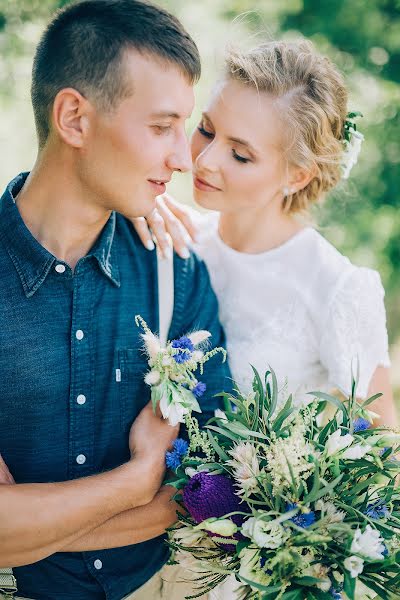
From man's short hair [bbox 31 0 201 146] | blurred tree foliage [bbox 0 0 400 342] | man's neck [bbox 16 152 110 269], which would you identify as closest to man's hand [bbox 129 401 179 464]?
man's neck [bbox 16 152 110 269]

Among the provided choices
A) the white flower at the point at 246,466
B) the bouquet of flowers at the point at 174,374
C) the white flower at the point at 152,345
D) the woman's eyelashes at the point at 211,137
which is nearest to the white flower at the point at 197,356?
the bouquet of flowers at the point at 174,374

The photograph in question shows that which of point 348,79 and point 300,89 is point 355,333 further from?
point 348,79

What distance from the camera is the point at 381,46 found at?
4840mm

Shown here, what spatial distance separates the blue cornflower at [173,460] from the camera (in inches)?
92.3

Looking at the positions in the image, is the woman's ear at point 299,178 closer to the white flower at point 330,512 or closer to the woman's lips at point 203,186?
the woman's lips at point 203,186

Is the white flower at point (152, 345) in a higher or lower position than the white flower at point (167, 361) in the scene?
higher

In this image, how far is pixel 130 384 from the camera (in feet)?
8.35

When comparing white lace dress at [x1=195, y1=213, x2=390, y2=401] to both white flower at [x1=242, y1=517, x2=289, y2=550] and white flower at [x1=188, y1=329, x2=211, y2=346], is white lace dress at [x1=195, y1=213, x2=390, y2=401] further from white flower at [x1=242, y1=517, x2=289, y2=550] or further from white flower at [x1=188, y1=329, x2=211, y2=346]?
white flower at [x1=242, y1=517, x2=289, y2=550]

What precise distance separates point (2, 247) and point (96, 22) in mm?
817

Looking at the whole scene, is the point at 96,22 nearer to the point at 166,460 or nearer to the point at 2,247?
the point at 2,247

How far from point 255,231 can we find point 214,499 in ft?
4.35

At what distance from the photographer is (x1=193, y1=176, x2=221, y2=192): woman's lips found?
9.86 ft

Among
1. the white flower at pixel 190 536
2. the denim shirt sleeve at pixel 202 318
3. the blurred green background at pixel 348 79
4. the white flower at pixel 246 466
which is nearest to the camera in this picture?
the white flower at pixel 246 466

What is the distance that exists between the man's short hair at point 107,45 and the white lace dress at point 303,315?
2.78 ft
